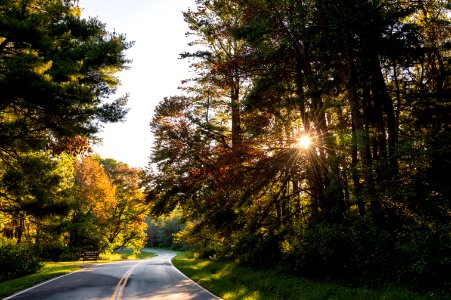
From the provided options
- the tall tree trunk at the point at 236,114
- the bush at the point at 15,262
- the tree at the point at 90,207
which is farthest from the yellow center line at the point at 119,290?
the tree at the point at 90,207

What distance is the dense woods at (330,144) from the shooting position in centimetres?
1019

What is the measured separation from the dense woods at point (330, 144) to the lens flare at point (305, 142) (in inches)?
3.7

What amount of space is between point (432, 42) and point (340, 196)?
912 cm

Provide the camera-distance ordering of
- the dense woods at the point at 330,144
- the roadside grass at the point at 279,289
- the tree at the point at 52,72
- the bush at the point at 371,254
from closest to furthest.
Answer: the bush at the point at 371,254 → the roadside grass at the point at 279,289 → the dense woods at the point at 330,144 → the tree at the point at 52,72

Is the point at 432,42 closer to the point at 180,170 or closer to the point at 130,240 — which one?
the point at 180,170

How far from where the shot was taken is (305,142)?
16.0 meters

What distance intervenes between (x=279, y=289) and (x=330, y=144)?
21.6 feet

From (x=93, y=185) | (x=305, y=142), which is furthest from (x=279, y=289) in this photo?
(x=93, y=185)

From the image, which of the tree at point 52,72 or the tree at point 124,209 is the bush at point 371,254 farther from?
the tree at point 124,209

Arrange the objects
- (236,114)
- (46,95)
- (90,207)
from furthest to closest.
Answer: (90,207) < (236,114) < (46,95)

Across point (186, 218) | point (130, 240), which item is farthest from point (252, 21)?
point (130, 240)

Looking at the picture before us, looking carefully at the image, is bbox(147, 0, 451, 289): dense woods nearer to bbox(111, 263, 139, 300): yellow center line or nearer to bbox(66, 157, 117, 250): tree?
bbox(111, 263, 139, 300): yellow center line

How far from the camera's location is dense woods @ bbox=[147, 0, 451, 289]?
1019cm

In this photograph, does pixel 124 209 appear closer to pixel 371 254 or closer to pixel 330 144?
pixel 330 144
